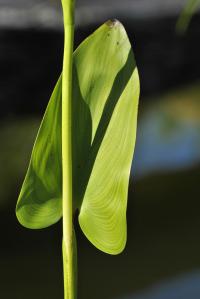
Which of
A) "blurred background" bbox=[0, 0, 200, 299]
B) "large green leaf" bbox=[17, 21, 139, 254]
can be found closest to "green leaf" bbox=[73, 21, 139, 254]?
"large green leaf" bbox=[17, 21, 139, 254]

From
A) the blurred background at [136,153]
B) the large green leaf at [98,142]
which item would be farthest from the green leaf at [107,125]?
the blurred background at [136,153]

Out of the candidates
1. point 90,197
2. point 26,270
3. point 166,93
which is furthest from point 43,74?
point 90,197

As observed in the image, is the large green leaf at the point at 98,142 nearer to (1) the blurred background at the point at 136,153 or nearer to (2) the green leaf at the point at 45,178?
(2) the green leaf at the point at 45,178

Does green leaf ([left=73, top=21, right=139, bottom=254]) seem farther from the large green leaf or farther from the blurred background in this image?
the blurred background

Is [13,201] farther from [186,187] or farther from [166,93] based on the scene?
[166,93]

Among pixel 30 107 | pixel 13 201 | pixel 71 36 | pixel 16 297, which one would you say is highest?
pixel 30 107

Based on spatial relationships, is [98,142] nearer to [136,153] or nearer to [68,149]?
[68,149]
